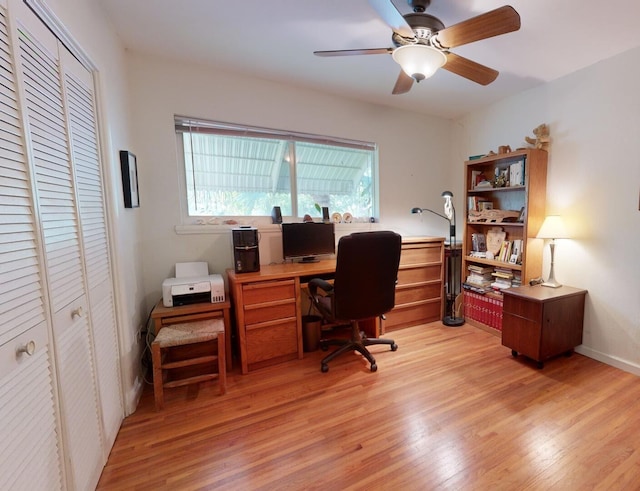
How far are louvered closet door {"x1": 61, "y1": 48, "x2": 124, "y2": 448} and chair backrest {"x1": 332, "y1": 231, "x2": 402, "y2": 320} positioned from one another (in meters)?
1.34

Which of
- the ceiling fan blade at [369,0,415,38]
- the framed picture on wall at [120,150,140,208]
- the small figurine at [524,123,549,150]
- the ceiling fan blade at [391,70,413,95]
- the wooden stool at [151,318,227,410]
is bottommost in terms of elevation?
the wooden stool at [151,318,227,410]

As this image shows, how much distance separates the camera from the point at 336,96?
2.88 m

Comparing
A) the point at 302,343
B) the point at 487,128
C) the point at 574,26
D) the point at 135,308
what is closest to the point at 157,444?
the point at 135,308

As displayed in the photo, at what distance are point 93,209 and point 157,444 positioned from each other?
1.27 meters

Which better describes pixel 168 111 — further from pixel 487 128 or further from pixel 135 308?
pixel 487 128

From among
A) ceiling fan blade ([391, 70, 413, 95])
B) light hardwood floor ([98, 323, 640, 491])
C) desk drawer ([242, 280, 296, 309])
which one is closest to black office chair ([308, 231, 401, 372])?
desk drawer ([242, 280, 296, 309])

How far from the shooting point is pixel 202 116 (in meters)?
2.38

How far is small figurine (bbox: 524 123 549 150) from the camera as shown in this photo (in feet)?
8.16

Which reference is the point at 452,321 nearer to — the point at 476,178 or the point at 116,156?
the point at 476,178

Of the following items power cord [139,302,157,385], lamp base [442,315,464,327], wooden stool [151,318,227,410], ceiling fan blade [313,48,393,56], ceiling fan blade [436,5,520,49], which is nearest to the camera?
ceiling fan blade [436,5,520,49]

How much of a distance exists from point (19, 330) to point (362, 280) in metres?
1.68

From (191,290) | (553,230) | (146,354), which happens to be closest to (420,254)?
(553,230)

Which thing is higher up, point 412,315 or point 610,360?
point 412,315

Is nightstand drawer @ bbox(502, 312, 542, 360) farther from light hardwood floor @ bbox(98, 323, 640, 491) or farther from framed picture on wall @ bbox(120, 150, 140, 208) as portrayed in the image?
framed picture on wall @ bbox(120, 150, 140, 208)
